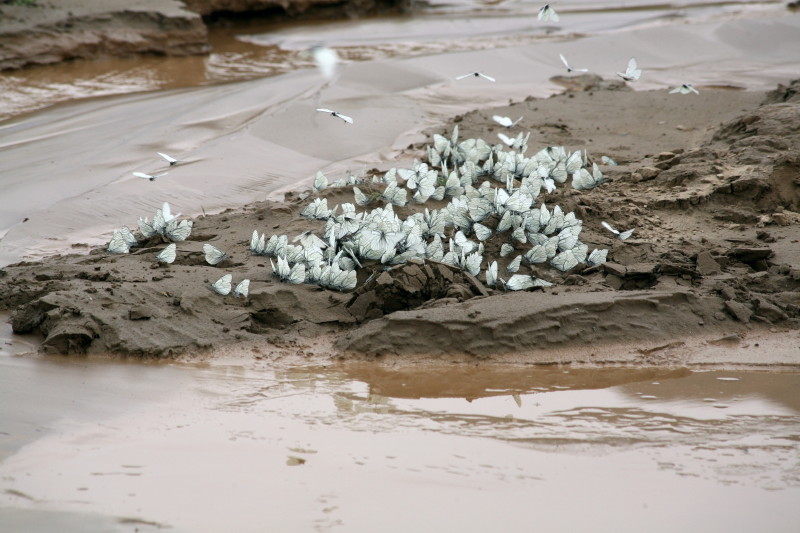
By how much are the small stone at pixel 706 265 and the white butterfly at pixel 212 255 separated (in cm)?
240

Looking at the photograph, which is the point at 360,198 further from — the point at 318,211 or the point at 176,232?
the point at 176,232

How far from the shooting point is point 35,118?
24.6ft

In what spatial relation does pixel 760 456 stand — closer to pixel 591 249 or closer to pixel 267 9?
pixel 591 249

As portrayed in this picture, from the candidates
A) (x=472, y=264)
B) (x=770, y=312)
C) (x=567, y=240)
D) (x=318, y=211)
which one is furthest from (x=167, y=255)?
(x=770, y=312)

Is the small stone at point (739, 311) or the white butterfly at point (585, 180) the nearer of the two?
the small stone at point (739, 311)

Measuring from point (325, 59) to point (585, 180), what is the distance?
18.5ft

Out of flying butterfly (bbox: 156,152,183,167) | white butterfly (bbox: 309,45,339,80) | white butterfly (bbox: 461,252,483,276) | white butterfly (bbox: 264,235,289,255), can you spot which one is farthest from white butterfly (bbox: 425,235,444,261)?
white butterfly (bbox: 309,45,339,80)

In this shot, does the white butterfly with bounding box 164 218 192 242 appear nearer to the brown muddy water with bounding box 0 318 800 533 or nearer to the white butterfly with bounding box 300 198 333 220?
the white butterfly with bounding box 300 198 333 220

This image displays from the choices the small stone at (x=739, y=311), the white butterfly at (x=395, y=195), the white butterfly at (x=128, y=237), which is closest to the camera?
the small stone at (x=739, y=311)

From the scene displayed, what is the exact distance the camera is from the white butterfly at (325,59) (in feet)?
29.7

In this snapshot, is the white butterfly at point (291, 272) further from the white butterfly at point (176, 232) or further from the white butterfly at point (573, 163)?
the white butterfly at point (573, 163)

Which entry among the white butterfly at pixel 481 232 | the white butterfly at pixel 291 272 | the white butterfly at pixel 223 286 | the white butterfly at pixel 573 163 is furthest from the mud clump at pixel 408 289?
the white butterfly at pixel 573 163

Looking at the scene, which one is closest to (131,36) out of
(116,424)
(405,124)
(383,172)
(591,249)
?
(405,124)

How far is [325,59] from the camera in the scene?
10156 mm
